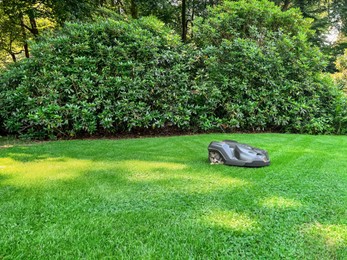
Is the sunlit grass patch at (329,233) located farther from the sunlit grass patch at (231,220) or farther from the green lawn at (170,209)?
the sunlit grass patch at (231,220)

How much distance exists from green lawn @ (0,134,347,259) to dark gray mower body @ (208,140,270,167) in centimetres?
10

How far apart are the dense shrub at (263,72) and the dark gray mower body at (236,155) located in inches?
121

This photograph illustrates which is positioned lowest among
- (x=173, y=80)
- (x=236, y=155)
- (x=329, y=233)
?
(x=329, y=233)

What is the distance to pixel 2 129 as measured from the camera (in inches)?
220

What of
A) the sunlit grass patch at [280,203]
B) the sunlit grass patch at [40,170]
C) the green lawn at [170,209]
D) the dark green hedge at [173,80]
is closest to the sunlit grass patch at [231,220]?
the green lawn at [170,209]

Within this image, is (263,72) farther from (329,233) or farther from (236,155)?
(329,233)

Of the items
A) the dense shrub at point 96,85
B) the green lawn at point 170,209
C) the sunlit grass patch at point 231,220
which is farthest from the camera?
the dense shrub at point 96,85

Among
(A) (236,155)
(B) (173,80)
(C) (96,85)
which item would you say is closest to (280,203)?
(A) (236,155)

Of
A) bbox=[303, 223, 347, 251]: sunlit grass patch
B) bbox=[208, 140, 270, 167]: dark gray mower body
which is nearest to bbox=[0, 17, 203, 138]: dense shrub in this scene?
bbox=[208, 140, 270, 167]: dark gray mower body

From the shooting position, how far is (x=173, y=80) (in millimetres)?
5859

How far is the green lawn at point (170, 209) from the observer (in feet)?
4.40

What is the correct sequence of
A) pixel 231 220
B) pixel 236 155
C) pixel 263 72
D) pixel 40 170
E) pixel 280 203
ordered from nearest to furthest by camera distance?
1. pixel 231 220
2. pixel 280 203
3. pixel 40 170
4. pixel 236 155
5. pixel 263 72

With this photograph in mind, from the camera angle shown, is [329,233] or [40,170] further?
[40,170]

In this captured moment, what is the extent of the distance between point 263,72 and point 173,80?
2.39 m
